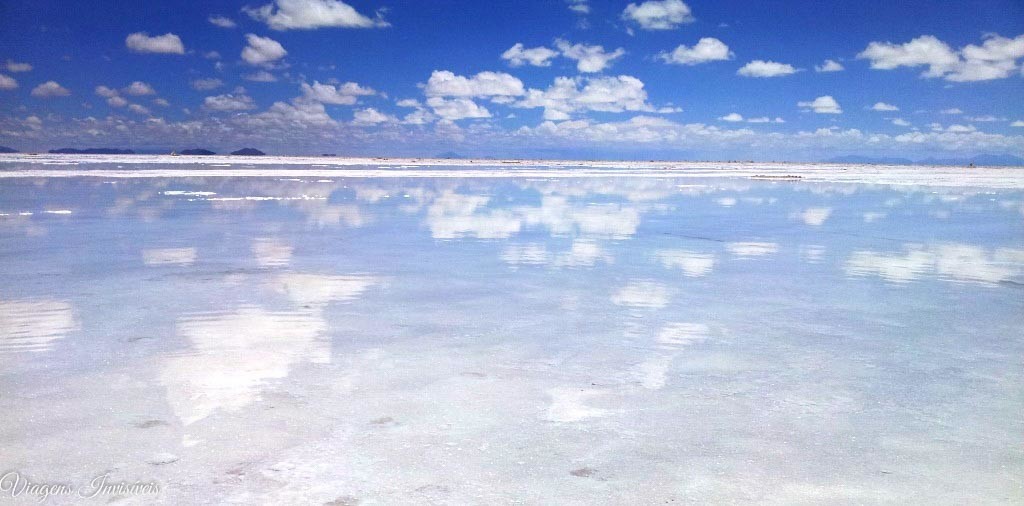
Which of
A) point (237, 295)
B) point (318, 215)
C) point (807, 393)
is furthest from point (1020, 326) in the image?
point (318, 215)

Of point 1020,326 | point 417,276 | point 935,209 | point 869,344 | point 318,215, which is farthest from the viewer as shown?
point 935,209

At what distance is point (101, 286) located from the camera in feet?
27.3

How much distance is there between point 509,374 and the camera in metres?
5.27

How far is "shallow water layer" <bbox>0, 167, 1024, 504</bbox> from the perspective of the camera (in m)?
3.65

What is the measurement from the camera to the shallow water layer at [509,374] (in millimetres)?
3654

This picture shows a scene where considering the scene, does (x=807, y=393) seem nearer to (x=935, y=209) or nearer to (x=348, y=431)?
(x=348, y=431)

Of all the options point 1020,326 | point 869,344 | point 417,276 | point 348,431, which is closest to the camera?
point 348,431

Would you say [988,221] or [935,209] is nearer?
[988,221]

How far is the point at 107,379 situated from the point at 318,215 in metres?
13.0

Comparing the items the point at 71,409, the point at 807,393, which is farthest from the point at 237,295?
the point at 807,393

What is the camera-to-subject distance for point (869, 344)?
630 cm

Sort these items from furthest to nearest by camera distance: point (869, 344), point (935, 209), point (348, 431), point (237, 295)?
point (935, 209) < point (237, 295) < point (869, 344) < point (348, 431)

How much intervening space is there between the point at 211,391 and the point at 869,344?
17.0 ft

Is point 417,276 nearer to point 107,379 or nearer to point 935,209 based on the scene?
point 107,379
